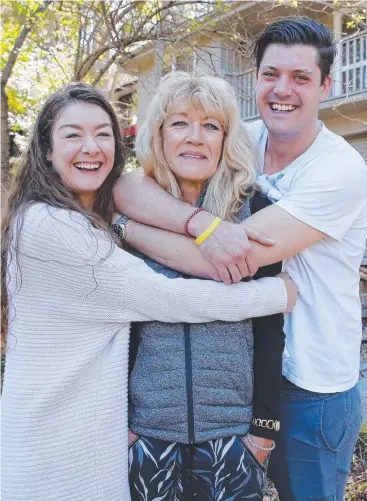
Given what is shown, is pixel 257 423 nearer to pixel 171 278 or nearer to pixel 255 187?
pixel 171 278

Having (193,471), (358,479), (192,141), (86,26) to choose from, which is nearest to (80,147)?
(192,141)

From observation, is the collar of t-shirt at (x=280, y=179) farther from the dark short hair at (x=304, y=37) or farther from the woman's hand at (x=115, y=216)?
the woman's hand at (x=115, y=216)

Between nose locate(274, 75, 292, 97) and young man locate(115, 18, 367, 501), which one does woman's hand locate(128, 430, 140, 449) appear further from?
nose locate(274, 75, 292, 97)

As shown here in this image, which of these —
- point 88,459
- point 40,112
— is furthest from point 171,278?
point 40,112

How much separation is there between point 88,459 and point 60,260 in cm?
73

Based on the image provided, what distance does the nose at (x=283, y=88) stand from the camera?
2.28m

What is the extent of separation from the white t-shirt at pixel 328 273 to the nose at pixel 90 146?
0.75m

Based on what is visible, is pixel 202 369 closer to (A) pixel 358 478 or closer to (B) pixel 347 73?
(A) pixel 358 478

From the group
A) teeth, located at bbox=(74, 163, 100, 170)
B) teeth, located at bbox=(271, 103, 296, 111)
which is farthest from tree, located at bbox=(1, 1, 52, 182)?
teeth, located at bbox=(271, 103, 296, 111)

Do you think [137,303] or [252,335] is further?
[252,335]

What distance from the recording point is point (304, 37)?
228cm

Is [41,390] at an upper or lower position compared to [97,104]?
lower

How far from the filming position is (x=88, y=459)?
1.85m

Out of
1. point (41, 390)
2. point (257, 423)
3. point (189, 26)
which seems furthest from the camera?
point (189, 26)
